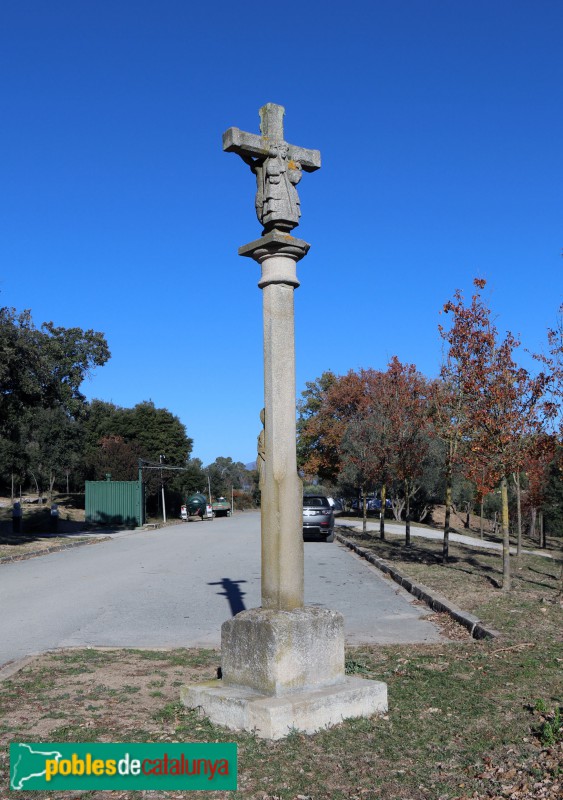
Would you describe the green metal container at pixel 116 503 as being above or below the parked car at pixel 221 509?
above

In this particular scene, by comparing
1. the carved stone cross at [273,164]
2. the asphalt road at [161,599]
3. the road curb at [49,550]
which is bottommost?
the road curb at [49,550]

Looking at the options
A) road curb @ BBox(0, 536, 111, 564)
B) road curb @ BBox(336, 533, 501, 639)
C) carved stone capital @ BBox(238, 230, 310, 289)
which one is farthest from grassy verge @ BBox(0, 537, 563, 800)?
road curb @ BBox(0, 536, 111, 564)

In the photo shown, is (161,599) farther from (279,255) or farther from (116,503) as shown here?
(116,503)

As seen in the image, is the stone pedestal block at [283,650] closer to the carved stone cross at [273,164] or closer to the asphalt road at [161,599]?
the carved stone cross at [273,164]

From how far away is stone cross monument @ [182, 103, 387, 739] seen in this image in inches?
201

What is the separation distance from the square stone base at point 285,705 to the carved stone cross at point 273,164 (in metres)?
3.48

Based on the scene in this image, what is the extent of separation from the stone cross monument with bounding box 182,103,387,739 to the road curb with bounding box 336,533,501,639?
3394mm

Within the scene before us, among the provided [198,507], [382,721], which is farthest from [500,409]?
[198,507]

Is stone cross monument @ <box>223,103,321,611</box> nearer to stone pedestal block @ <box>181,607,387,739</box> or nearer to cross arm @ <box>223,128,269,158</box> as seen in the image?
Result: cross arm @ <box>223,128,269,158</box>

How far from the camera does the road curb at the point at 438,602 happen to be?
28.0 feet

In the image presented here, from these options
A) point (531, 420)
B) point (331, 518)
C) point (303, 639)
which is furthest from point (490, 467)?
point (331, 518)

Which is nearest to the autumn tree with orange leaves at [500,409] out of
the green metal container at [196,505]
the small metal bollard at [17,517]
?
the small metal bollard at [17,517]

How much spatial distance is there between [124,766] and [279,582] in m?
1.62

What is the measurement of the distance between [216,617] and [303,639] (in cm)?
557
